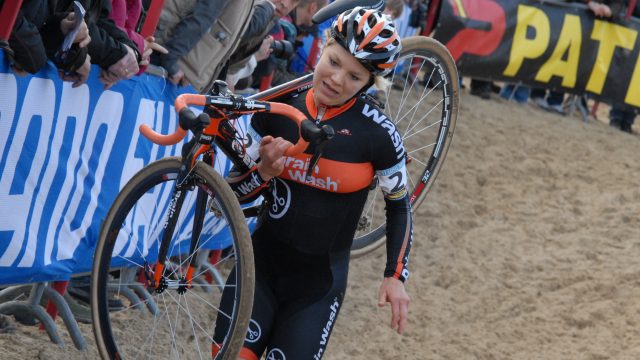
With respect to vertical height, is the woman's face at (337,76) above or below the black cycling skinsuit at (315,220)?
above

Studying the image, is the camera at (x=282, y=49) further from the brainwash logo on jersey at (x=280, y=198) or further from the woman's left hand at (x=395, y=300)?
the woman's left hand at (x=395, y=300)

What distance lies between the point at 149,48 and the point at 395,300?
2.36m

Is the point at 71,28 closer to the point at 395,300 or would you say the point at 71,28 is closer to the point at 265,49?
the point at 395,300

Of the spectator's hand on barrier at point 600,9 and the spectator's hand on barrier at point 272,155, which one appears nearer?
the spectator's hand on barrier at point 272,155

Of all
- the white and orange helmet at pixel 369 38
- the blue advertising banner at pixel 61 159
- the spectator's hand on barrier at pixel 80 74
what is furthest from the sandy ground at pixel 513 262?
the white and orange helmet at pixel 369 38

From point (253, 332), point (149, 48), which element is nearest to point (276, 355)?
point (253, 332)

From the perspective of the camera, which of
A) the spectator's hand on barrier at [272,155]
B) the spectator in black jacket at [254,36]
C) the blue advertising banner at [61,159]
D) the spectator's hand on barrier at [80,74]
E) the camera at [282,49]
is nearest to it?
the spectator's hand on barrier at [272,155]

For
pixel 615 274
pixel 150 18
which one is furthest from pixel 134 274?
pixel 615 274

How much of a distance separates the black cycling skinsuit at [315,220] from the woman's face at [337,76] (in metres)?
0.15

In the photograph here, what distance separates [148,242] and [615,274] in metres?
4.95

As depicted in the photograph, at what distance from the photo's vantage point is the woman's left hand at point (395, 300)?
4574 mm

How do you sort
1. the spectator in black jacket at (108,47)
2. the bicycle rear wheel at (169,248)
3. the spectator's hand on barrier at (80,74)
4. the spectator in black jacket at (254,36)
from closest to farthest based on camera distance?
the bicycle rear wheel at (169,248) < the spectator's hand on barrier at (80,74) < the spectator in black jacket at (108,47) < the spectator in black jacket at (254,36)

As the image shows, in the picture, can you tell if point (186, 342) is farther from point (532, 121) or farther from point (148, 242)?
point (532, 121)

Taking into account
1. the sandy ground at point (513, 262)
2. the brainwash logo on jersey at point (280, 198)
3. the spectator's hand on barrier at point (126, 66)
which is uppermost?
the spectator's hand on barrier at point (126, 66)
